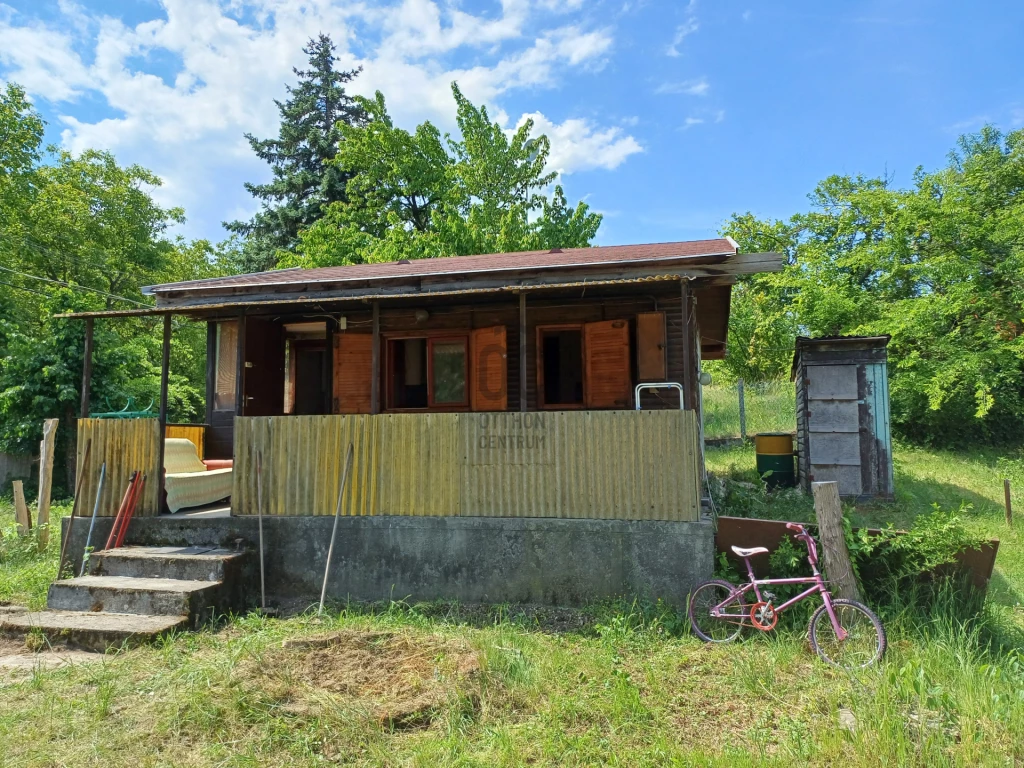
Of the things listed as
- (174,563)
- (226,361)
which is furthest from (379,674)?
(226,361)

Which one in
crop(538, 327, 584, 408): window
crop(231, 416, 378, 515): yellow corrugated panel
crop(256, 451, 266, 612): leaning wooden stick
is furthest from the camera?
crop(538, 327, 584, 408): window

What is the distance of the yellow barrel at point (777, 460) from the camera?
1216 cm

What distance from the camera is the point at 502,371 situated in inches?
382

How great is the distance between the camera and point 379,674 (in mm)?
5004

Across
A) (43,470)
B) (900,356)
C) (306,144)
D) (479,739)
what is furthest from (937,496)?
(306,144)

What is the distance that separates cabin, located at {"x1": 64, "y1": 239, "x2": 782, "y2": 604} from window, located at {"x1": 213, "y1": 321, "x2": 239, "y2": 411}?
4.37 ft

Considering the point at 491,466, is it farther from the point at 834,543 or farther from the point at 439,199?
the point at 439,199

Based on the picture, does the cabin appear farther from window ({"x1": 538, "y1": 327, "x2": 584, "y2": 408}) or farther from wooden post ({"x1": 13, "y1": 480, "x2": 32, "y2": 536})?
wooden post ({"x1": 13, "y1": 480, "x2": 32, "y2": 536})

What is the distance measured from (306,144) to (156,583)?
2512 centimetres

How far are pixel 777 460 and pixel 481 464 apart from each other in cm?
735

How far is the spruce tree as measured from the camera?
87.7 feet

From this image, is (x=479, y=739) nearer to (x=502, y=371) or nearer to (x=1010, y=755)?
(x=1010, y=755)

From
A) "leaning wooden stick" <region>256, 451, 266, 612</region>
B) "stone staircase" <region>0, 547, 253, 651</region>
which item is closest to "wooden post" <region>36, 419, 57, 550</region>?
"stone staircase" <region>0, 547, 253, 651</region>

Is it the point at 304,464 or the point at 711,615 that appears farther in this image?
the point at 304,464
